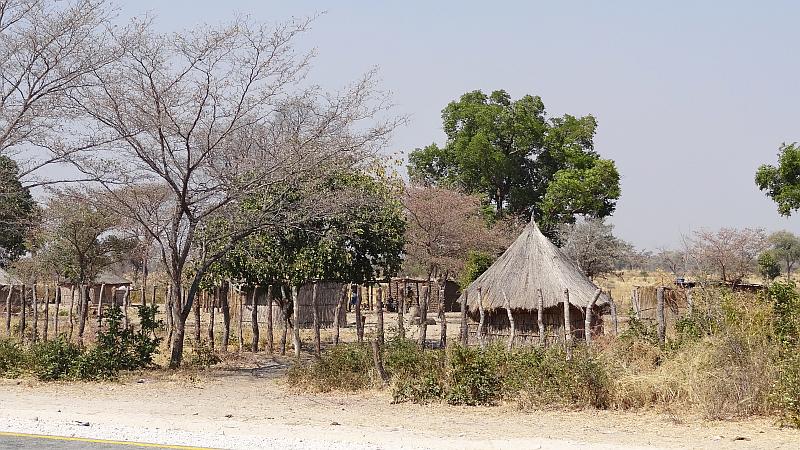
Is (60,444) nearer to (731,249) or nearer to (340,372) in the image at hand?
(340,372)

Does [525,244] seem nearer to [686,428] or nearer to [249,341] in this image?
[249,341]

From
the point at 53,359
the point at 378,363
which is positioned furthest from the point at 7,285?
the point at 378,363

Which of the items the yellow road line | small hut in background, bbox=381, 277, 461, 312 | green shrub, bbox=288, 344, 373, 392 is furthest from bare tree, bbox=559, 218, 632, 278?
the yellow road line

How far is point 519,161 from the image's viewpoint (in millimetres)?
53062

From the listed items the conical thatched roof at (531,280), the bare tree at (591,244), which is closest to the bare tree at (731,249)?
the bare tree at (591,244)

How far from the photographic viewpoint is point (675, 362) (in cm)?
1272

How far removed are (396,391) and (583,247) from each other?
3661cm

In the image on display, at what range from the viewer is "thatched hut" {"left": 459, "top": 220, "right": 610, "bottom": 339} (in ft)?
67.6

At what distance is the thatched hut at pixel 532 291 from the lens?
20609mm

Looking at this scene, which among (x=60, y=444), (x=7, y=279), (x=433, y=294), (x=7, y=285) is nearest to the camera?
(x=60, y=444)

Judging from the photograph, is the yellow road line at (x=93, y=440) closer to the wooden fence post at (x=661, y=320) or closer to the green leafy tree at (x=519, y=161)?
the wooden fence post at (x=661, y=320)

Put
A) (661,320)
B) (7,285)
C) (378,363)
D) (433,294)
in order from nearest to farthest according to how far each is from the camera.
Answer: (661,320) → (378,363) → (7,285) → (433,294)

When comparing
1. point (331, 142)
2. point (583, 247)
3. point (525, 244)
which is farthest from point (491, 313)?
point (583, 247)

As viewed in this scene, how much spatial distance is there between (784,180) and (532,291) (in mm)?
16009
